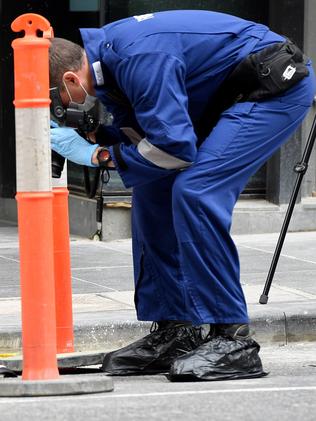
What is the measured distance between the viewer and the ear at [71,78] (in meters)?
5.57

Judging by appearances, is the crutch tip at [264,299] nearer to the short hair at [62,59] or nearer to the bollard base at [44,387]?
the short hair at [62,59]

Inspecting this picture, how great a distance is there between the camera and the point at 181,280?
609 centimetres

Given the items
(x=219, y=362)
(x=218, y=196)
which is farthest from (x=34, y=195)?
(x=219, y=362)

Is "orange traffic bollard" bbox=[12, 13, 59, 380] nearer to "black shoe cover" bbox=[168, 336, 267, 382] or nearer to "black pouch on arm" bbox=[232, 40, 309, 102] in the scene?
"black shoe cover" bbox=[168, 336, 267, 382]

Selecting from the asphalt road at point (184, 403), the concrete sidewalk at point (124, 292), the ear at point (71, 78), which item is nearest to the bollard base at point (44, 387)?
the asphalt road at point (184, 403)

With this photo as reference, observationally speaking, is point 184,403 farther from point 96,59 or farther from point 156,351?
point 96,59

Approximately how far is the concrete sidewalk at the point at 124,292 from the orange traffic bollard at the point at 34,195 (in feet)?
5.37

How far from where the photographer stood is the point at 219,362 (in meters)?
5.64

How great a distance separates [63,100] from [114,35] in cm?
34

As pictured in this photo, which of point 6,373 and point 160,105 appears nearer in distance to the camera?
point 160,105

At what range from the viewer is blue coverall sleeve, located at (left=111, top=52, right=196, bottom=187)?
5.43m

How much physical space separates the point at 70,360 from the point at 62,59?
1421 mm

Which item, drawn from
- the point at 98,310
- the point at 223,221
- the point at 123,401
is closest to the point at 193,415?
the point at 123,401

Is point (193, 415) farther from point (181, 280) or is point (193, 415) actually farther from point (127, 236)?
point (127, 236)
